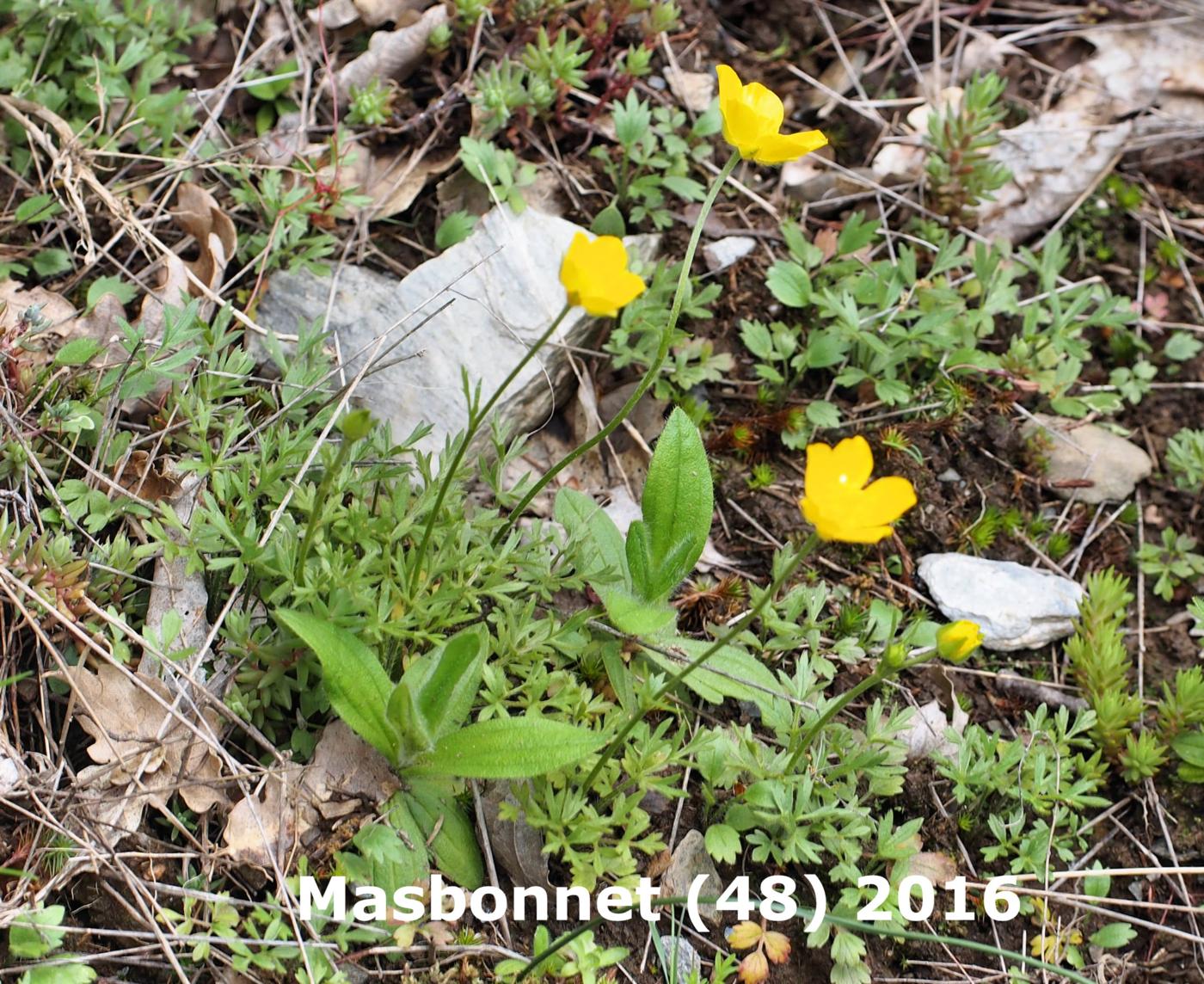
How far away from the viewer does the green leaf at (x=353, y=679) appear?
2.05 m

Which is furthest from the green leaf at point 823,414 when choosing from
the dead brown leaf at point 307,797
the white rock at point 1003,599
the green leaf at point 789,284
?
the dead brown leaf at point 307,797

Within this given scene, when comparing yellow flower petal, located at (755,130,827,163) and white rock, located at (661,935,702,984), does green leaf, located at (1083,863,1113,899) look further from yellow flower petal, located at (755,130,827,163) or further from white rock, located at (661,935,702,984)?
yellow flower petal, located at (755,130,827,163)

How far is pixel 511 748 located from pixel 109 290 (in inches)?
61.7

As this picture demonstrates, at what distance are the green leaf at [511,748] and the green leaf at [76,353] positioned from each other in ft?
3.87

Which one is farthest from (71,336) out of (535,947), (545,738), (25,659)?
(535,947)

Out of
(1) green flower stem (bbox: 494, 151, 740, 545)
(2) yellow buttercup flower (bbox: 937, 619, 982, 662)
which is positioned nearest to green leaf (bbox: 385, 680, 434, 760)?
(1) green flower stem (bbox: 494, 151, 740, 545)

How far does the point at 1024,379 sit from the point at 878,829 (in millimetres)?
1439

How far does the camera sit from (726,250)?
3264 millimetres

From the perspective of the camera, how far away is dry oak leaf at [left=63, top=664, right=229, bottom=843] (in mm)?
2115

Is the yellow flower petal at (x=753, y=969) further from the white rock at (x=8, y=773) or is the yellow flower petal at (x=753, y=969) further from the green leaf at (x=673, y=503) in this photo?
the white rock at (x=8, y=773)

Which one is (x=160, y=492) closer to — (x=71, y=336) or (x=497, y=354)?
(x=71, y=336)

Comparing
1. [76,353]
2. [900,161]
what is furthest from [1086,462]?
[76,353]

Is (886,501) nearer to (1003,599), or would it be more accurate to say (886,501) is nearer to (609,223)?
(1003,599)

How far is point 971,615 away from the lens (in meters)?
2.84
